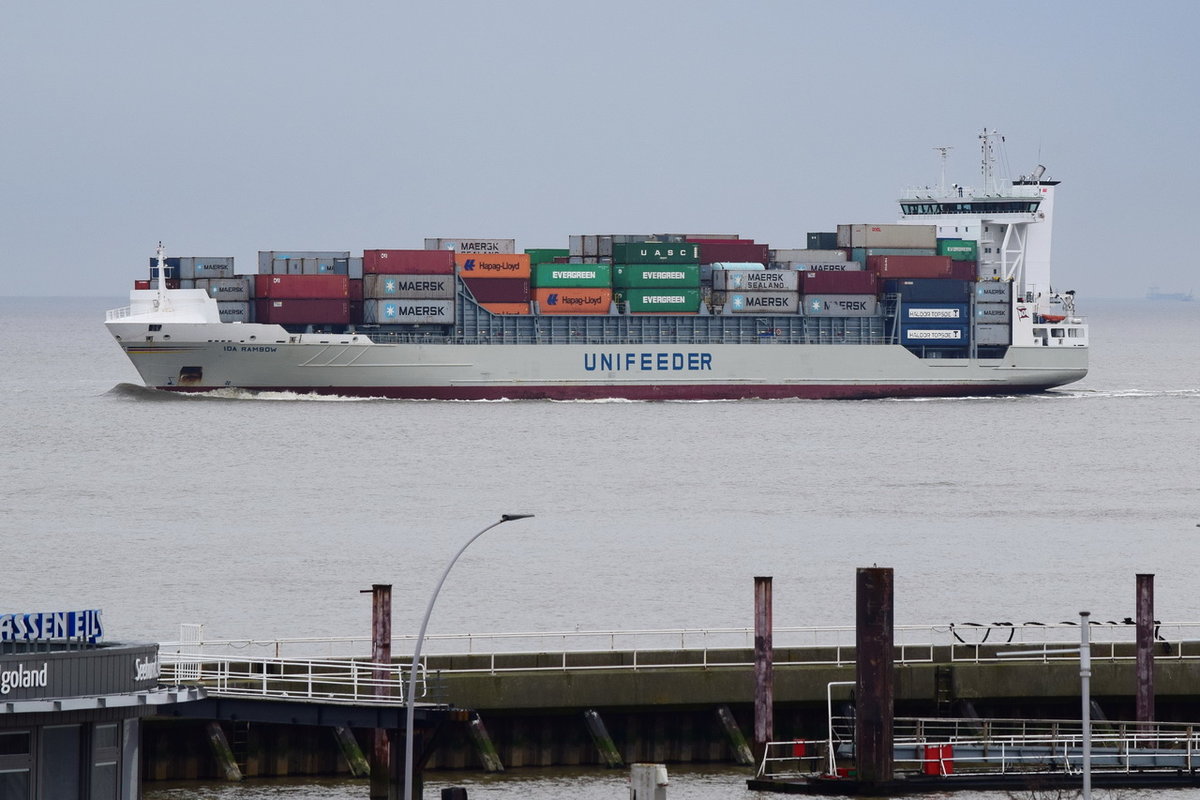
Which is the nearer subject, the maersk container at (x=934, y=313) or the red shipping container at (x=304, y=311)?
the red shipping container at (x=304, y=311)

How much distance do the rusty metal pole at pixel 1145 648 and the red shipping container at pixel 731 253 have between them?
5834 centimetres

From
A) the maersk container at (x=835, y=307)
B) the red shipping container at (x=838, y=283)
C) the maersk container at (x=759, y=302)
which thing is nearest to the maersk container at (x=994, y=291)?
the red shipping container at (x=838, y=283)

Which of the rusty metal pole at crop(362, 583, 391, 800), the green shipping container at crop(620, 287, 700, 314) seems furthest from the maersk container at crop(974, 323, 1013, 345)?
the rusty metal pole at crop(362, 583, 391, 800)

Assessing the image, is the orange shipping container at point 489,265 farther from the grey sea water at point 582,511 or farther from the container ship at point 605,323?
the grey sea water at point 582,511

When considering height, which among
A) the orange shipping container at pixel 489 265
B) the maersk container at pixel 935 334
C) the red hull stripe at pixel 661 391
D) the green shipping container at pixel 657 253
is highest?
the green shipping container at pixel 657 253

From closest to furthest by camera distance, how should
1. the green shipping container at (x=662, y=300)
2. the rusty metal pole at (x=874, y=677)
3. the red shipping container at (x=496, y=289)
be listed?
1. the rusty metal pole at (x=874, y=677)
2. the red shipping container at (x=496, y=289)
3. the green shipping container at (x=662, y=300)

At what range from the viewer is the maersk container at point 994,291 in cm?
8044

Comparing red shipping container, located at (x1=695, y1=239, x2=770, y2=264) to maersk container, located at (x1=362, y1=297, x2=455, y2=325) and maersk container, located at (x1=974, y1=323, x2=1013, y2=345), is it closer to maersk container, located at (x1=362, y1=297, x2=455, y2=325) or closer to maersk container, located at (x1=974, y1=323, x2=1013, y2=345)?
maersk container, located at (x1=974, y1=323, x2=1013, y2=345)

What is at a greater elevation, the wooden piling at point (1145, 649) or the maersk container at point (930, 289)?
the maersk container at point (930, 289)

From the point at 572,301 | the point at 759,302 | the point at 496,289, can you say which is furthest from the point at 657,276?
the point at 496,289

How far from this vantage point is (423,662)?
78.0ft

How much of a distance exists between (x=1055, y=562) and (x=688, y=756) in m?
19.8

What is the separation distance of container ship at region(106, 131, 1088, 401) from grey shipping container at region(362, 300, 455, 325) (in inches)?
3.0

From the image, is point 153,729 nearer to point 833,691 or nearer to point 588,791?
point 588,791
